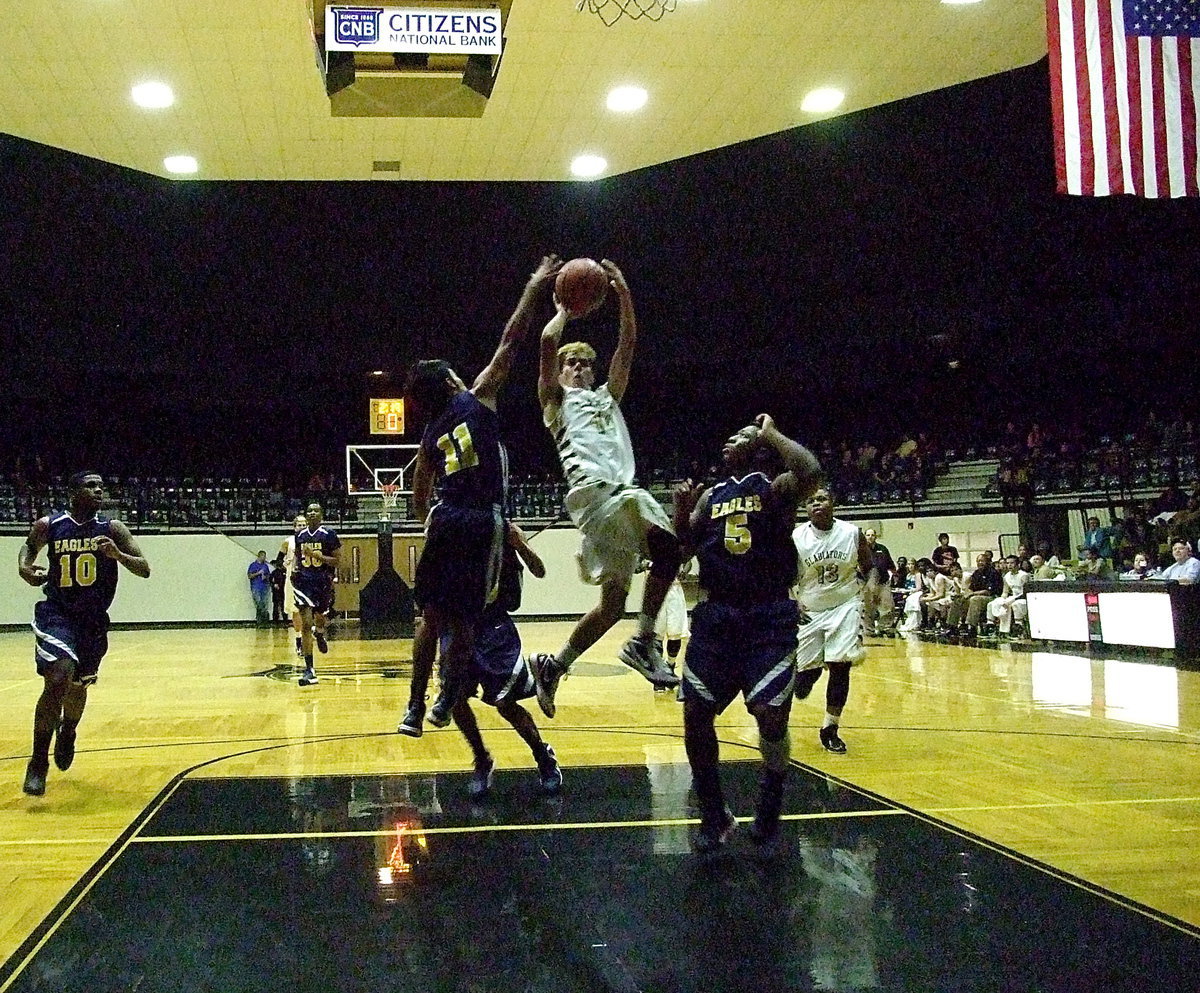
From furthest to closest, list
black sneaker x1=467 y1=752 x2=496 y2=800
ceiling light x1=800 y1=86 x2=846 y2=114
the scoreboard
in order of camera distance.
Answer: the scoreboard → ceiling light x1=800 y1=86 x2=846 y2=114 → black sneaker x1=467 y1=752 x2=496 y2=800

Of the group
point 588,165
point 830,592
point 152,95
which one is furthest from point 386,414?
point 830,592

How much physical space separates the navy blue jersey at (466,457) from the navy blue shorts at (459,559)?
0.06m

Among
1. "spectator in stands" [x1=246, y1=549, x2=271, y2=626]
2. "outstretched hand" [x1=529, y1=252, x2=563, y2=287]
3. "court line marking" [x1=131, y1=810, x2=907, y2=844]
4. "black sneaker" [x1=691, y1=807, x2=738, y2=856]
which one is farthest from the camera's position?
"spectator in stands" [x1=246, y1=549, x2=271, y2=626]

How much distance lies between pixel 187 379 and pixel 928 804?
23.0 meters

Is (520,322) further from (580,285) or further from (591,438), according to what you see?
(591,438)

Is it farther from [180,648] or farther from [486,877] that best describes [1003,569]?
[486,877]

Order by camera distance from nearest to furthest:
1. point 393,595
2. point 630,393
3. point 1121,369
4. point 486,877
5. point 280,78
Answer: point 486,877 < point 280,78 < point 393,595 < point 1121,369 < point 630,393

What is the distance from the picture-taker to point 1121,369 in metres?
22.0

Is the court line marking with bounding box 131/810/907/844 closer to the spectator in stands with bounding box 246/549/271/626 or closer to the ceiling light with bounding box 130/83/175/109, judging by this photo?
the ceiling light with bounding box 130/83/175/109

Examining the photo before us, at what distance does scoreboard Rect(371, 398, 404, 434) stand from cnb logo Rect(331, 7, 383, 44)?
18.3 m

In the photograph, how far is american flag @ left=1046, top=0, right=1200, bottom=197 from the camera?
6.09m

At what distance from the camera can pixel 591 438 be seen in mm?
4969

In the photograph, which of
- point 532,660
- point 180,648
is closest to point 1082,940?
point 532,660

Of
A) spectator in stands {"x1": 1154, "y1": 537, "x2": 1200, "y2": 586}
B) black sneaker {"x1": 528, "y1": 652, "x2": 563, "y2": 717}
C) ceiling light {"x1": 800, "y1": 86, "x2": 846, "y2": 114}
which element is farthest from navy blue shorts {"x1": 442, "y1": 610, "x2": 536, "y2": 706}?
spectator in stands {"x1": 1154, "y1": 537, "x2": 1200, "y2": 586}
